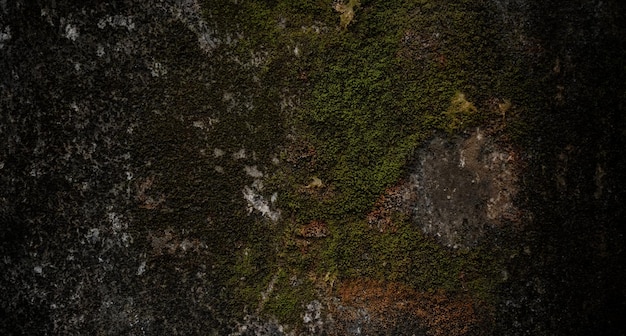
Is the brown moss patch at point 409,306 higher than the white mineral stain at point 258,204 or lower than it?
lower

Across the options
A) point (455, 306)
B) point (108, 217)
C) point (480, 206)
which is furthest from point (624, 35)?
point (108, 217)

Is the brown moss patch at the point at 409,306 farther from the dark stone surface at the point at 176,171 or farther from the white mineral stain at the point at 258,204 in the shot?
the white mineral stain at the point at 258,204

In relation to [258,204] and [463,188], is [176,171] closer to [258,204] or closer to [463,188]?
[258,204]

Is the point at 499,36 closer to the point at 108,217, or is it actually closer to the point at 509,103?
the point at 509,103

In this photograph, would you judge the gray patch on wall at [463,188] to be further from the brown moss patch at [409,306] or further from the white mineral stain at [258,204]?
the white mineral stain at [258,204]

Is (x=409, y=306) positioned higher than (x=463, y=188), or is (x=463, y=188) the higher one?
(x=463, y=188)

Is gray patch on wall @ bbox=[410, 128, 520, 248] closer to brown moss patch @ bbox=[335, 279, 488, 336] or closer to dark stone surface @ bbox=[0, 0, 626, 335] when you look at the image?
dark stone surface @ bbox=[0, 0, 626, 335]

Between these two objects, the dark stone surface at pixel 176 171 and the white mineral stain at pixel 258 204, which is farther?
the white mineral stain at pixel 258 204

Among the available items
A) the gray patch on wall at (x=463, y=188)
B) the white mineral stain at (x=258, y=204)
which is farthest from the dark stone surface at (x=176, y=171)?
the gray patch on wall at (x=463, y=188)

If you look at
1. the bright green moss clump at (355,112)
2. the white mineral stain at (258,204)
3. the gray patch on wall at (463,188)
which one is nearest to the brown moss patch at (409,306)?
the bright green moss clump at (355,112)

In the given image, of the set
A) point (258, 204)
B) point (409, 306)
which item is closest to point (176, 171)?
point (258, 204)

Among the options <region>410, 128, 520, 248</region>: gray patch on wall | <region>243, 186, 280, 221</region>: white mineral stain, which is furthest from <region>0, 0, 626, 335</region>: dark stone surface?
<region>410, 128, 520, 248</region>: gray patch on wall
